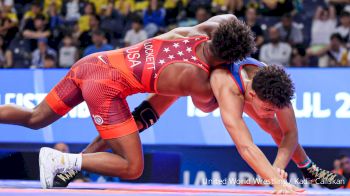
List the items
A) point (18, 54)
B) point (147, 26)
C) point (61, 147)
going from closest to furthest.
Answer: point (61, 147) → point (147, 26) → point (18, 54)

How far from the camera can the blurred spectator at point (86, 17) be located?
33.5ft

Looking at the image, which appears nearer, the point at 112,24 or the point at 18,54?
the point at 112,24

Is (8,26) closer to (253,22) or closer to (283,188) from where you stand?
(253,22)

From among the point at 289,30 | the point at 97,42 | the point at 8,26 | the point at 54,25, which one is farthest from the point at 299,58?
the point at 8,26

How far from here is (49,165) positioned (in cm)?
452

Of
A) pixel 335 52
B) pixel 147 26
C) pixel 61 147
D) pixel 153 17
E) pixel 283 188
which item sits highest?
pixel 153 17

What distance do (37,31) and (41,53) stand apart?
684 millimetres

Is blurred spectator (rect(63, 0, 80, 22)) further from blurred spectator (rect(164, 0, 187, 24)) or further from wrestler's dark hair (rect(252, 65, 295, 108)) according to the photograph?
wrestler's dark hair (rect(252, 65, 295, 108))

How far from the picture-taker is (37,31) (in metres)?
10.3

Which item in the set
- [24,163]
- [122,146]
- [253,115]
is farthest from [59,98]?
[24,163]

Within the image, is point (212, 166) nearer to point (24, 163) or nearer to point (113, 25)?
point (24, 163)

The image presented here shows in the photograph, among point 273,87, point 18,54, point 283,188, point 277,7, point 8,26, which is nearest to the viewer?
point 283,188

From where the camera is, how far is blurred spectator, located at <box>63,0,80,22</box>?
10586mm

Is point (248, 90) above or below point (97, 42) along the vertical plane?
above
